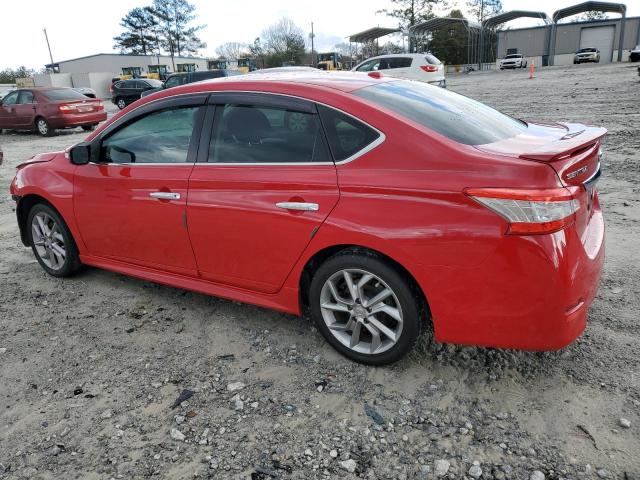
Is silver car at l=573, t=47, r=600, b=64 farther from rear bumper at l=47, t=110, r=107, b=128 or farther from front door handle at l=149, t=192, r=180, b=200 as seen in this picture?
front door handle at l=149, t=192, r=180, b=200

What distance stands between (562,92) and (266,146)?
18737mm

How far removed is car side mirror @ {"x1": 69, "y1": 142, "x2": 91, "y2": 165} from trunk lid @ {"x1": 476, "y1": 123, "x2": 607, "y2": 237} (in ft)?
9.55

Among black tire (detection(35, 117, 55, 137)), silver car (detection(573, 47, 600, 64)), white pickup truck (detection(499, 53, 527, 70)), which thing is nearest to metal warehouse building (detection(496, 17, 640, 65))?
silver car (detection(573, 47, 600, 64))

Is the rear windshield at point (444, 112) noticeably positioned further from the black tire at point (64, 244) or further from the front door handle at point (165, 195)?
the black tire at point (64, 244)

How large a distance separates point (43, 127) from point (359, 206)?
1722cm

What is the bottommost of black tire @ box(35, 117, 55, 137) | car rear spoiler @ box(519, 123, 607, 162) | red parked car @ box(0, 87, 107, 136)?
black tire @ box(35, 117, 55, 137)

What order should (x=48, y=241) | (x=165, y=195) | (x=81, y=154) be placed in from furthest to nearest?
(x=48, y=241), (x=81, y=154), (x=165, y=195)

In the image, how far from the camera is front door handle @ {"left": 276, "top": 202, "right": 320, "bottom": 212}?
2882 millimetres

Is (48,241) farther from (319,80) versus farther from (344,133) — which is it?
(344,133)

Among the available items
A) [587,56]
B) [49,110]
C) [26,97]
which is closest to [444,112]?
[49,110]

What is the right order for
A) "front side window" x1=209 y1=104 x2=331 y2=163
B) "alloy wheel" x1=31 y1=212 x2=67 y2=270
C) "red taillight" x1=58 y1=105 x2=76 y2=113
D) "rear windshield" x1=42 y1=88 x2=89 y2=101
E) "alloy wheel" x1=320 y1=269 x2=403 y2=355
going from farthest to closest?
"rear windshield" x1=42 y1=88 x2=89 y2=101, "red taillight" x1=58 y1=105 x2=76 y2=113, "alloy wheel" x1=31 y1=212 x2=67 y2=270, "front side window" x1=209 y1=104 x2=331 y2=163, "alloy wheel" x1=320 y1=269 x2=403 y2=355

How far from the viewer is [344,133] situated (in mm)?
2889

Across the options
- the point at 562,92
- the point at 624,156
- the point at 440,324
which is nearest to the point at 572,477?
the point at 440,324

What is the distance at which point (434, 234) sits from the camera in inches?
100
